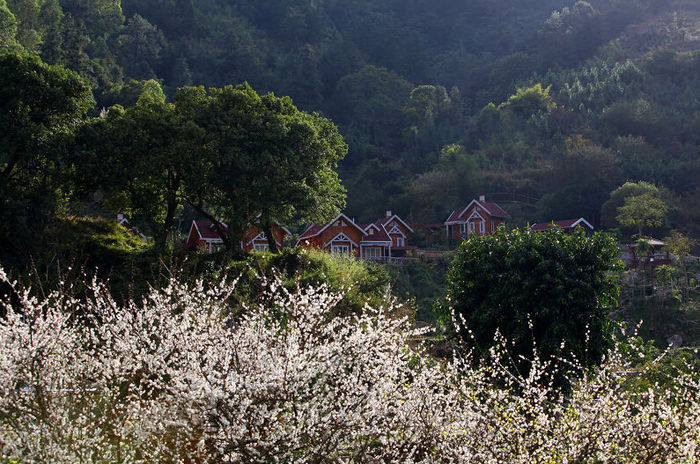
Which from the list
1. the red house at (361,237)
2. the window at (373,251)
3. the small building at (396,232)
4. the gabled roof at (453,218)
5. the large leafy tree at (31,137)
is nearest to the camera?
the large leafy tree at (31,137)

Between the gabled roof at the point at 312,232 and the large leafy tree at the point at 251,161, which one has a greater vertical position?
the large leafy tree at the point at 251,161

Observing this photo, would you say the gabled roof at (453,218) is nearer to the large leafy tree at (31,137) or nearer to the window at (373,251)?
the window at (373,251)

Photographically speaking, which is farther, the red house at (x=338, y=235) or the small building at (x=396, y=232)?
the small building at (x=396, y=232)

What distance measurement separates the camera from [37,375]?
4066 mm

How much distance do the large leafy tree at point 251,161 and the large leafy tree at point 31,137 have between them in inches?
138

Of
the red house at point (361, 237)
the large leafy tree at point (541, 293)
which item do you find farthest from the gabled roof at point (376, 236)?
the large leafy tree at point (541, 293)

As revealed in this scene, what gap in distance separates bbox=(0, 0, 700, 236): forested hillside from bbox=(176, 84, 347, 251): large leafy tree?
1800 cm

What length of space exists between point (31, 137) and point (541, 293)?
1309 cm

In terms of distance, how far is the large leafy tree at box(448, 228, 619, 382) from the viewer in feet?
35.5

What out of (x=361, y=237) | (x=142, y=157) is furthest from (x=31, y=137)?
(x=361, y=237)

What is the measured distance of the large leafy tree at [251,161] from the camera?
16953 mm

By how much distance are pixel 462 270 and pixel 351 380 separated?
8.36 m

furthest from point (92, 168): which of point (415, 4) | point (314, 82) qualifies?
point (415, 4)

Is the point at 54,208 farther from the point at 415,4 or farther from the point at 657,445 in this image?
the point at 415,4
